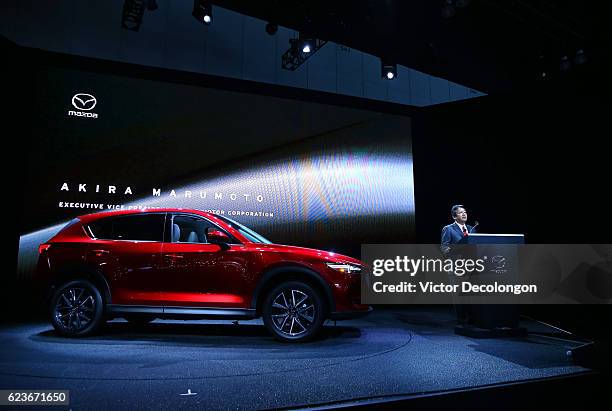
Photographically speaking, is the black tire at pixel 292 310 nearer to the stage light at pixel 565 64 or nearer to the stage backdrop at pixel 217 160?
the stage backdrop at pixel 217 160

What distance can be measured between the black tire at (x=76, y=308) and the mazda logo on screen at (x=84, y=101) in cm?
336

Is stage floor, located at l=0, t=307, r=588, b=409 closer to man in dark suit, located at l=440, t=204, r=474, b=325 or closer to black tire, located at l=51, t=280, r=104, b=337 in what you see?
black tire, located at l=51, t=280, r=104, b=337

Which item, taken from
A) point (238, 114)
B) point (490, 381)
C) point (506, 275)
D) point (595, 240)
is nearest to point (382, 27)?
point (238, 114)

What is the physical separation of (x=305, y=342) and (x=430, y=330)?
187 centimetres

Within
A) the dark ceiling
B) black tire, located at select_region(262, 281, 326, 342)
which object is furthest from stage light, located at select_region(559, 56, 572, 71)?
black tire, located at select_region(262, 281, 326, 342)

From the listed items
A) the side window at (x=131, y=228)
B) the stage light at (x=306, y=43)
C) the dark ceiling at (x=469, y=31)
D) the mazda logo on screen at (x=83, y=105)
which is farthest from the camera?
the stage light at (x=306, y=43)

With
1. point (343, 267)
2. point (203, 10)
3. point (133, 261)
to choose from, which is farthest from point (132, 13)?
point (343, 267)

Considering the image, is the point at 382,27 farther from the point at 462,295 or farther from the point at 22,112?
the point at 22,112

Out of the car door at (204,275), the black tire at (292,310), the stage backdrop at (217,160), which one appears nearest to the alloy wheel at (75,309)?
the car door at (204,275)

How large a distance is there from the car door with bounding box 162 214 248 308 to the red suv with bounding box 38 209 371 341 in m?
0.01

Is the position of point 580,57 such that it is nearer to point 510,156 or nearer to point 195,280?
A: point 510,156

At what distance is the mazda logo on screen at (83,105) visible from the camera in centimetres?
615

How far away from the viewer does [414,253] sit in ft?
24.5

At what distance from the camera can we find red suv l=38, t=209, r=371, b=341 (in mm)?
4051
